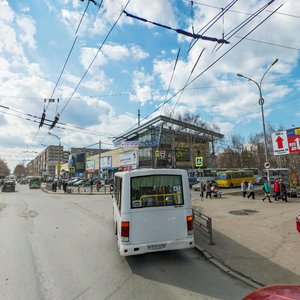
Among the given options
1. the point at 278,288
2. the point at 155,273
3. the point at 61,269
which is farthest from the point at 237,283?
the point at 61,269

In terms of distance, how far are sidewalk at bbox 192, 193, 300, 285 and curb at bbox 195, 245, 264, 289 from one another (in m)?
0.10

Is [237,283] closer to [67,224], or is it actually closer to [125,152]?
[67,224]

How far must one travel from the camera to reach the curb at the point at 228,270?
5.21 meters

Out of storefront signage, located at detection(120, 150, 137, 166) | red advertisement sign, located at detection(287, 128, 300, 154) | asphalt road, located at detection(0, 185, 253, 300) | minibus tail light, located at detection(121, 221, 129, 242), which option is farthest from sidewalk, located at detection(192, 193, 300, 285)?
storefront signage, located at detection(120, 150, 137, 166)

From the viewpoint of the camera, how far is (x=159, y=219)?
6.43 m

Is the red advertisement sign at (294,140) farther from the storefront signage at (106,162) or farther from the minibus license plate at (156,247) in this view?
the storefront signage at (106,162)

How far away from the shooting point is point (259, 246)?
7.61 metres

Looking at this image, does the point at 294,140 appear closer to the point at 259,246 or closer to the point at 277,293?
the point at 259,246

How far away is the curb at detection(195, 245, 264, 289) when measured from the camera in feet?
17.1

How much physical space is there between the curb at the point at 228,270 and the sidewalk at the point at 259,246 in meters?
0.10

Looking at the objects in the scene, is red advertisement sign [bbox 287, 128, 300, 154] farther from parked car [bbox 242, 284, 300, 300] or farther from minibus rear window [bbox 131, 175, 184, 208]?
parked car [bbox 242, 284, 300, 300]

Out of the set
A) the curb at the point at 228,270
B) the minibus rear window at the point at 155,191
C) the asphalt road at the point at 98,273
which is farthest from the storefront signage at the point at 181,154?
the minibus rear window at the point at 155,191

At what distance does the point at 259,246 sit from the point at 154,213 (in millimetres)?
3572

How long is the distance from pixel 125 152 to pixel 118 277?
150 ft
